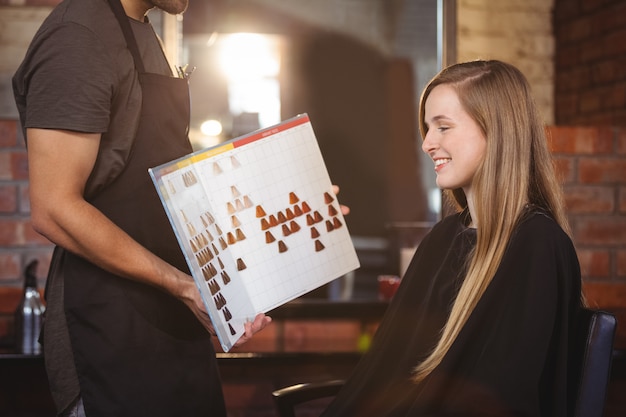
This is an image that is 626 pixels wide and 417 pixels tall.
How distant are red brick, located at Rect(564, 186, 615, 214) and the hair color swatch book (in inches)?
55.0

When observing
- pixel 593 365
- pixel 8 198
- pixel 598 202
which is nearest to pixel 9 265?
pixel 8 198

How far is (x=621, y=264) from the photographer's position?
2.59 meters

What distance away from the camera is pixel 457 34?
253 centimetres

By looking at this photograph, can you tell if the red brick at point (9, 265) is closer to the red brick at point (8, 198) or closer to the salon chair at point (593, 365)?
the red brick at point (8, 198)

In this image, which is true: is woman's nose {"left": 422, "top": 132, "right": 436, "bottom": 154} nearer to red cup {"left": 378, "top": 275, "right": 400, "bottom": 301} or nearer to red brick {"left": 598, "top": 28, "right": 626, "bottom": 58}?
red cup {"left": 378, "top": 275, "right": 400, "bottom": 301}

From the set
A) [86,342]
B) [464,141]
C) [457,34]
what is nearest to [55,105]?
[86,342]

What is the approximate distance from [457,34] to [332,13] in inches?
93.6

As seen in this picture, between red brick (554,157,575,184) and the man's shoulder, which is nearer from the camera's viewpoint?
the man's shoulder

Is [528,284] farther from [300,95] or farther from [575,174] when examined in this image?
[300,95]

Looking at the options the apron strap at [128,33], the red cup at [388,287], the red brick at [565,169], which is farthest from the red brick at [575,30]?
the apron strap at [128,33]

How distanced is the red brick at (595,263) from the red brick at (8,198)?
1.90 meters

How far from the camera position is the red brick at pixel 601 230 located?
256 cm

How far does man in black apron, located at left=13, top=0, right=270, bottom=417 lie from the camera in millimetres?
1199

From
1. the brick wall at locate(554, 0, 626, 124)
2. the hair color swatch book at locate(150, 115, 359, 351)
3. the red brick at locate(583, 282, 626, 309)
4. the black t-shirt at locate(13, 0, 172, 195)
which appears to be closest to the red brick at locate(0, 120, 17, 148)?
the black t-shirt at locate(13, 0, 172, 195)
